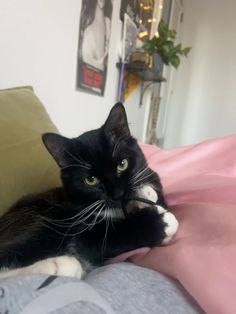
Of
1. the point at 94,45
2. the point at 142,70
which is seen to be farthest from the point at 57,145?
the point at 142,70

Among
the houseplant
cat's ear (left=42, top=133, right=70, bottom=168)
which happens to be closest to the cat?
cat's ear (left=42, top=133, right=70, bottom=168)

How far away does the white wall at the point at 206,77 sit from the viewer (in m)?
4.09

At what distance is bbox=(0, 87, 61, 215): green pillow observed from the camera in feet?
2.38

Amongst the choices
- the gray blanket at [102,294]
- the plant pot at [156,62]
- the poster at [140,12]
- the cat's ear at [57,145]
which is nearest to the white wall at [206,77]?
the poster at [140,12]

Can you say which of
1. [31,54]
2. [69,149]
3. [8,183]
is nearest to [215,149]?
[69,149]

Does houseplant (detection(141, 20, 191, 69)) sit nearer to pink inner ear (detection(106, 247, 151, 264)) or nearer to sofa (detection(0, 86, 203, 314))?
sofa (detection(0, 86, 203, 314))

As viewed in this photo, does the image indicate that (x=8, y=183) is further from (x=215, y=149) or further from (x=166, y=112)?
(x=166, y=112)

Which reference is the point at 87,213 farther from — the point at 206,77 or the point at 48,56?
the point at 206,77

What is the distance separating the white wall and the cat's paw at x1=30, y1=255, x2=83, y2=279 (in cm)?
401

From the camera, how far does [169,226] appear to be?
61cm

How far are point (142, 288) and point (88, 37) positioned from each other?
150cm

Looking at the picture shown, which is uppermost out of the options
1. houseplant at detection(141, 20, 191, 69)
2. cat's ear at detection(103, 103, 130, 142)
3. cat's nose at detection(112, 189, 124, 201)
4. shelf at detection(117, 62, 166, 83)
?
houseplant at detection(141, 20, 191, 69)

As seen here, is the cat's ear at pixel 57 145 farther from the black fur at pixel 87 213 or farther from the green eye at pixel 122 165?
the green eye at pixel 122 165

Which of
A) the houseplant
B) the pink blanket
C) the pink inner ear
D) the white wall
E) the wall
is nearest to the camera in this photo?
the pink blanket
